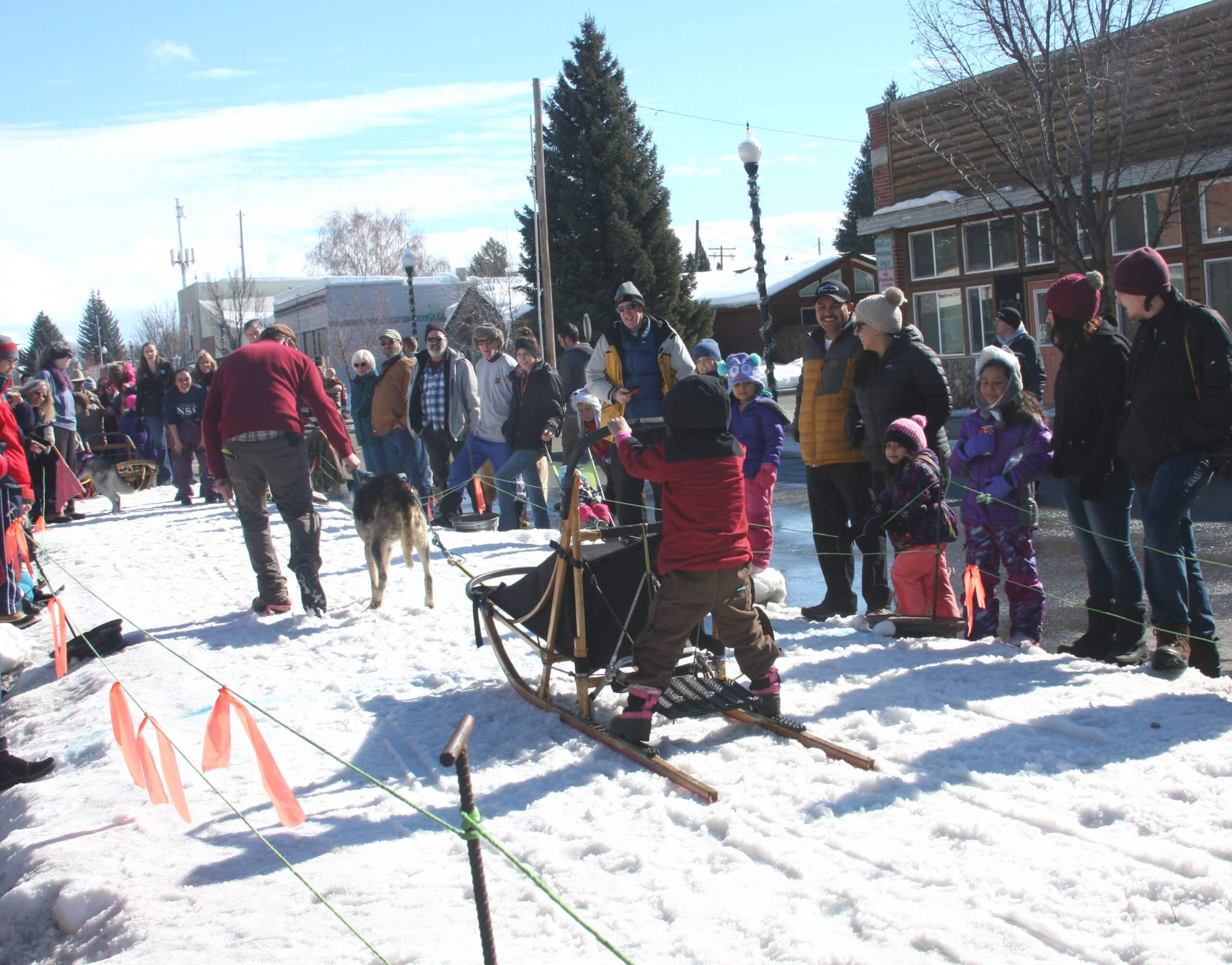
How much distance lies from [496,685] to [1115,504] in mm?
3138

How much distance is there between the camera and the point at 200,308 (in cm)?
7506

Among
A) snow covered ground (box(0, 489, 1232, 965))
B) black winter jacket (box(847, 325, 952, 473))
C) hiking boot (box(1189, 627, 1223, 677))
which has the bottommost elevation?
snow covered ground (box(0, 489, 1232, 965))

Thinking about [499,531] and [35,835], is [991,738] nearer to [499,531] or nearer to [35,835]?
→ [35,835]

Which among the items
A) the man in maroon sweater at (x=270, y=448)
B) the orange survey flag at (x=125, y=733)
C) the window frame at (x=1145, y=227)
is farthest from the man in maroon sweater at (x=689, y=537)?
the window frame at (x=1145, y=227)

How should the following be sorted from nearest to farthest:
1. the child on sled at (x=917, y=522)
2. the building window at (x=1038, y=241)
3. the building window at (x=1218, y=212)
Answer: the child on sled at (x=917, y=522) → the building window at (x=1218, y=212) → the building window at (x=1038, y=241)

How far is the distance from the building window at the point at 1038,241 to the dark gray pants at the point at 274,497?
1546 centimetres

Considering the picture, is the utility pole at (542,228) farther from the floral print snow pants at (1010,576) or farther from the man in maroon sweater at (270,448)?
the floral print snow pants at (1010,576)

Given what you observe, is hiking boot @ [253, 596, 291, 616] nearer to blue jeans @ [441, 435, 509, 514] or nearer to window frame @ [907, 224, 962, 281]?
blue jeans @ [441, 435, 509, 514]

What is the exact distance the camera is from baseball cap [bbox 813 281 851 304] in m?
6.45

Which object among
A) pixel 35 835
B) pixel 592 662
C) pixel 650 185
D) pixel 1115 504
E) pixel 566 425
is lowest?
pixel 35 835

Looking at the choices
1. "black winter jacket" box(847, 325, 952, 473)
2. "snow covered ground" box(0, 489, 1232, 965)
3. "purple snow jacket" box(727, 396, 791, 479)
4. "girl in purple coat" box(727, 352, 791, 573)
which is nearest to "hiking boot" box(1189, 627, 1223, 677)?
"snow covered ground" box(0, 489, 1232, 965)

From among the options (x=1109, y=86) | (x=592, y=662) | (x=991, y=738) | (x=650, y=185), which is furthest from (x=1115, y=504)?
(x=650, y=185)

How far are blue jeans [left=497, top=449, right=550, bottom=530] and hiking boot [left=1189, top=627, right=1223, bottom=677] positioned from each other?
6.14 meters

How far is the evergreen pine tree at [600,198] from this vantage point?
33812 millimetres
